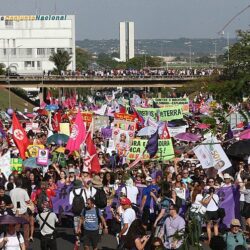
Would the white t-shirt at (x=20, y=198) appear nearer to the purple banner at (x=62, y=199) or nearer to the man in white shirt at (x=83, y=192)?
the man in white shirt at (x=83, y=192)

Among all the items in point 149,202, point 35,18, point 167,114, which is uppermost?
point 35,18

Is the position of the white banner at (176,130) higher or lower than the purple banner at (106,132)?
higher

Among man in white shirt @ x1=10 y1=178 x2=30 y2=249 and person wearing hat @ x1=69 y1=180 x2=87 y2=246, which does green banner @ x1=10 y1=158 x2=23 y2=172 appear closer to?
person wearing hat @ x1=69 y1=180 x2=87 y2=246

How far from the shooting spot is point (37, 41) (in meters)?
166

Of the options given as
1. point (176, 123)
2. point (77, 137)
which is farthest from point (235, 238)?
point (176, 123)

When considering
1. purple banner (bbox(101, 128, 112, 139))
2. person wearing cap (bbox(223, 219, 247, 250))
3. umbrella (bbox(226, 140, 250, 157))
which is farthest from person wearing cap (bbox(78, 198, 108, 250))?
purple banner (bbox(101, 128, 112, 139))

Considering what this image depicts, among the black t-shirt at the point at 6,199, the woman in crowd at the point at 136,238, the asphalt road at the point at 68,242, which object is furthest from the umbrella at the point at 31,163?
the woman in crowd at the point at 136,238

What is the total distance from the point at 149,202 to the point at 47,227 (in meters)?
2.65

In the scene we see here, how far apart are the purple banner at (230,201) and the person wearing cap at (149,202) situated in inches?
44.7

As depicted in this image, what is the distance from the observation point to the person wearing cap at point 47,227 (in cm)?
1625

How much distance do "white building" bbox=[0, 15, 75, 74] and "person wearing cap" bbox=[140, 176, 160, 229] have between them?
146 meters

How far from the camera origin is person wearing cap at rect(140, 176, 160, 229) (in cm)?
1823

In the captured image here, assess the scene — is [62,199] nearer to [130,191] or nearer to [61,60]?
[130,191]

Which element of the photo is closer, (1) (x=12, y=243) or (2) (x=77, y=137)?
(1) (x=12, y=243)
